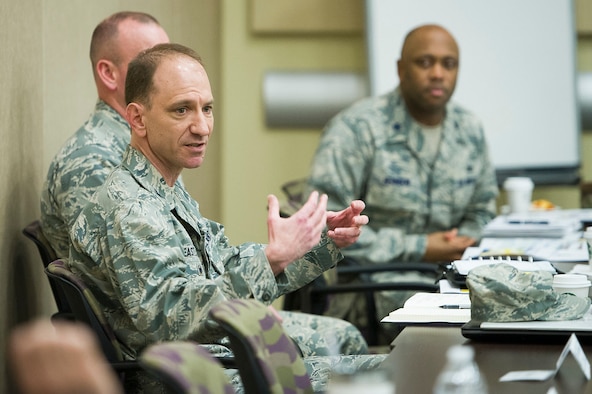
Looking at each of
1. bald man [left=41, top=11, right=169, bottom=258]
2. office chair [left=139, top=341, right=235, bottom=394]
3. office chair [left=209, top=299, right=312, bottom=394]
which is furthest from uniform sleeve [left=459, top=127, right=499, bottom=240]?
office chair [left=139, top=341, right=235, bottom=394]

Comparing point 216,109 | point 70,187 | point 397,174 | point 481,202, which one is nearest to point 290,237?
point 70,187

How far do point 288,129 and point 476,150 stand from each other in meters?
1.89

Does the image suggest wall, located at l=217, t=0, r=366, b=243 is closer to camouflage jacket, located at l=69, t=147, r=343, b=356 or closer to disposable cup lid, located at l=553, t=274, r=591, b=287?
camouflage jacket, located at l=69, t=147, r=343, b=356

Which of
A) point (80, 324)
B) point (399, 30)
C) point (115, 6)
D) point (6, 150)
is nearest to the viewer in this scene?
point (80, 324)

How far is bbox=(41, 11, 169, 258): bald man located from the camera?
291 cm

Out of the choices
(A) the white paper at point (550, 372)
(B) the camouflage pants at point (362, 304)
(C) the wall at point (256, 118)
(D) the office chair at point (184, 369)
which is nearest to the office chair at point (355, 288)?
(B) the camouflage pants at point (362, 304)

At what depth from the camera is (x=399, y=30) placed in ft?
18.7

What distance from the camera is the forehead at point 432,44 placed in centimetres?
433

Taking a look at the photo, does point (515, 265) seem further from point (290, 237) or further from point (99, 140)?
point (99, 140)

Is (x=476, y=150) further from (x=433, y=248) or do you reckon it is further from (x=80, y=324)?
(x=80, y=324)

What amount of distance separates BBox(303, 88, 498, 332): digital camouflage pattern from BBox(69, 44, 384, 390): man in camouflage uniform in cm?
144

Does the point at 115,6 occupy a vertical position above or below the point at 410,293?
above

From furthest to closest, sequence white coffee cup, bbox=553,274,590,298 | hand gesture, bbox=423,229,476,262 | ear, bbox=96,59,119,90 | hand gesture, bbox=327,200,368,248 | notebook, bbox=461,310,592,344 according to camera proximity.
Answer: hand gesture, bbox=423,229,476,262 < ear, bbox=96,59,119,90 < hand gesture, bbox=327,200,368,248 < white coffee cup, bbox=553,274,590,298 < notebook, bbox=461,310,592,344

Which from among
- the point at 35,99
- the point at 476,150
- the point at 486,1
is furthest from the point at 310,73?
the point at 35,99
